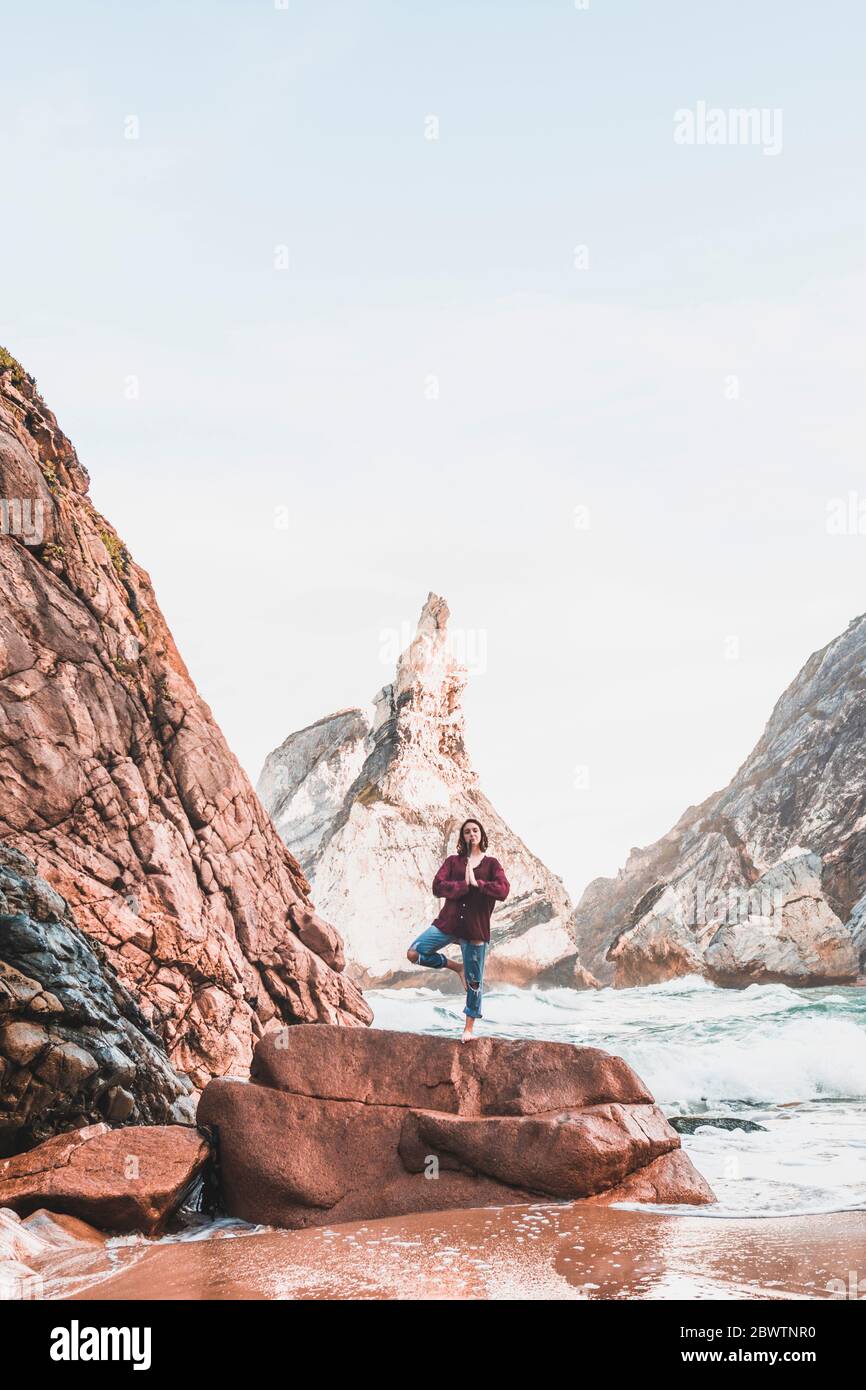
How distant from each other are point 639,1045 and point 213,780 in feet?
27.8

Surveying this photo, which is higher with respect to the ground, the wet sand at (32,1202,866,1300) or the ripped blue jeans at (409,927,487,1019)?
the ripped blue jeans at (409,927,487,1019)

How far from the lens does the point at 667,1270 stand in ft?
18.6

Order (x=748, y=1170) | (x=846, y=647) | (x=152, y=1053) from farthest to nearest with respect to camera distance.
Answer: (x=846, y=647) → (x=748, y=1170) → (x=152, y=1053)

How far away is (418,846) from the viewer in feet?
177

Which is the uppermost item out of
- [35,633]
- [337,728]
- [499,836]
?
[35,633]

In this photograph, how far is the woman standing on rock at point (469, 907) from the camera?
9570 mm

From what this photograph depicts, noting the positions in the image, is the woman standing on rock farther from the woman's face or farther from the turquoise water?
Answer: the turquoise water

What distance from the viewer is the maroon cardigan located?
9.55 metres

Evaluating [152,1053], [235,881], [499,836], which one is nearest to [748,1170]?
[152,1053]

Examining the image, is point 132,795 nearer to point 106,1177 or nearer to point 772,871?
point 106,1177

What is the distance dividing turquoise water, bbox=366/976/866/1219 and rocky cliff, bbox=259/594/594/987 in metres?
22.1

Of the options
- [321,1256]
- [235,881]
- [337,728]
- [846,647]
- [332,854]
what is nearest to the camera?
[321,1256]

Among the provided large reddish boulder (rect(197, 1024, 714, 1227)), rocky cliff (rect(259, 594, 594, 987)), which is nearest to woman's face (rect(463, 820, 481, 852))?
large reddish boulder (rect(197, 1024, 714, 1227))

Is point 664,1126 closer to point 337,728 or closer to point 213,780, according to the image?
point 213,780
